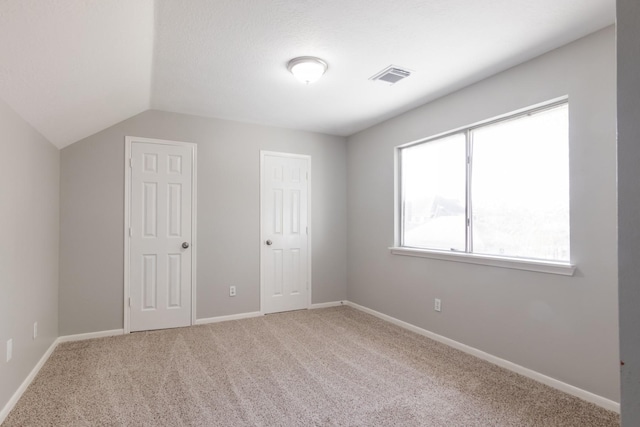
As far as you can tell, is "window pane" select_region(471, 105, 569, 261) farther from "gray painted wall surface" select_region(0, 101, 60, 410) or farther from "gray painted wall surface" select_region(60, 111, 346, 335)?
"gray painted wall surface" select_region(0, 101, 60, 410)

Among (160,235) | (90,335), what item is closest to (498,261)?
(160,235)

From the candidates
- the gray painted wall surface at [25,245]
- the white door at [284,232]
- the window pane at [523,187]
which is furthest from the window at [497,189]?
the gray painted wall surface at [25,245]

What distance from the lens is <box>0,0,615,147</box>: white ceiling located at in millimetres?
1900

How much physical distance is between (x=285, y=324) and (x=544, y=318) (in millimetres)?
2567

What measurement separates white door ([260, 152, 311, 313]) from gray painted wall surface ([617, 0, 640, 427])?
13.2ft

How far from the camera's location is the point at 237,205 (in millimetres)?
4219

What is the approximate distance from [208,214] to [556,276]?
3463 millimetres

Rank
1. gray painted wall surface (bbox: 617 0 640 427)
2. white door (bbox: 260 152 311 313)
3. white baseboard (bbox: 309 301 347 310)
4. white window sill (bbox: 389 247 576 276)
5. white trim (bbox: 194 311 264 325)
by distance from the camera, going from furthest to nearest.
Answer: white baseboard (bbox: 309 301 347 310) → white door (bbox: 260 152 311 313) → white trim (bbox: 194 311 264 325) → white window sill (bbox: 389 247 576 276) → gray painted wall surface (bbox: 617 0 640 427)

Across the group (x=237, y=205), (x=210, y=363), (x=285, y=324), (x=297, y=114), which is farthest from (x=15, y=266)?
(x=297, y=114)

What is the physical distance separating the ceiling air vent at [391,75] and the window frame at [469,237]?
0.79 m

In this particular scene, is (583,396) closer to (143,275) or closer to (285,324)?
(285,324)

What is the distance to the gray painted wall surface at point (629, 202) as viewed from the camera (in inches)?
19.6

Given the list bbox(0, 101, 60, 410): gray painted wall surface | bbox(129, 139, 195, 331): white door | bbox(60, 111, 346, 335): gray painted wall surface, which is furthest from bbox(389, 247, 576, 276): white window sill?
bbox(0, 101, 60, 410): gray painted wall surface

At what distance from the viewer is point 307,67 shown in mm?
2623
